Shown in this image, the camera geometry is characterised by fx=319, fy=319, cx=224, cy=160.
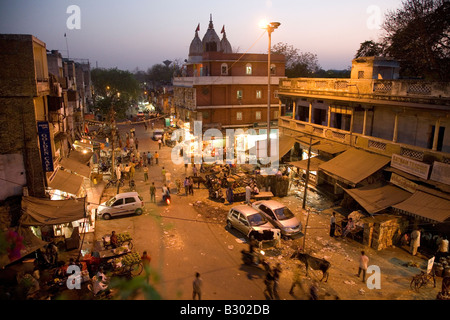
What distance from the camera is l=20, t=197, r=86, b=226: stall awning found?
11.9 m

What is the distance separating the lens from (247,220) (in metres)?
14.9

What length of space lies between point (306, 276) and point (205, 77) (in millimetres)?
27435

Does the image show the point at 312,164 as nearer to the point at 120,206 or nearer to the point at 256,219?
the point at 256,219

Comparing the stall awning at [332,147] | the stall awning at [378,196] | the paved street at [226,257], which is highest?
the stall awning at [332,147]

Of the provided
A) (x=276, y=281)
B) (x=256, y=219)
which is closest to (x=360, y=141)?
(x=256, y=219)

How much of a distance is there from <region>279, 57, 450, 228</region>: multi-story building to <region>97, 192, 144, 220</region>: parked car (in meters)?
10.5

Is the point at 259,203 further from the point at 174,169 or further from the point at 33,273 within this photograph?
the point at 174,169

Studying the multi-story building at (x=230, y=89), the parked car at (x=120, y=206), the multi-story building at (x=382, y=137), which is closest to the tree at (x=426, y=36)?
the multi-story building at (x=382, y=137)

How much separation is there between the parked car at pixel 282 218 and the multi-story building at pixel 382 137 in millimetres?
3134

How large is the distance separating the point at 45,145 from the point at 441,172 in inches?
660

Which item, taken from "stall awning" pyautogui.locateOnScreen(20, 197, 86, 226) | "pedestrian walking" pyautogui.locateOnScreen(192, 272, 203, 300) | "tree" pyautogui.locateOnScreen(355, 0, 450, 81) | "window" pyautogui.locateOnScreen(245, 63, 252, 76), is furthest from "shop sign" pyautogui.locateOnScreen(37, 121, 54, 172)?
"window" pyautogui.locateOnScreen(245, 63, 252, 76)

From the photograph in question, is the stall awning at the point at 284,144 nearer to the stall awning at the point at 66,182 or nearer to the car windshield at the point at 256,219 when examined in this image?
the car windshield at the point at 256,219

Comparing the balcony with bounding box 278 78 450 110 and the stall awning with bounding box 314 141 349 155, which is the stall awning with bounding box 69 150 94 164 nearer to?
the stall awning with bounding box 314 141 349 155

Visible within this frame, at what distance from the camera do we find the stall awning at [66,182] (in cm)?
1500
